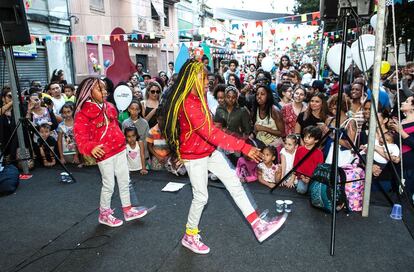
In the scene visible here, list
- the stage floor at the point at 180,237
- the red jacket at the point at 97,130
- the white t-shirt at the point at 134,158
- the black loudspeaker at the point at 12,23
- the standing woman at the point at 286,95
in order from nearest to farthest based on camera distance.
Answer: the stage floor at the point at 180,237 < the red jacket at the point at 97,130 < the black loudspeaker at the point at 12,23 < the white t-shirt at the point at 134,158 < the standing woman at the point at 286,95

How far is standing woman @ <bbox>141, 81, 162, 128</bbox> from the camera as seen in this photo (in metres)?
5.34

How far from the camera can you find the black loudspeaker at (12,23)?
4125mm

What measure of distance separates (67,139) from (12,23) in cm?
185

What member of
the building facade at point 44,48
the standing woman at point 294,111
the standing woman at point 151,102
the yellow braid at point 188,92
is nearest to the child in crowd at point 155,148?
the standing woman at point 151,102

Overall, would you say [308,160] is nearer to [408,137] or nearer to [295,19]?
[408,137]

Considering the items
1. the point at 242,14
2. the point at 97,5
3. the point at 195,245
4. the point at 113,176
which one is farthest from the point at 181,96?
the point at 97,5

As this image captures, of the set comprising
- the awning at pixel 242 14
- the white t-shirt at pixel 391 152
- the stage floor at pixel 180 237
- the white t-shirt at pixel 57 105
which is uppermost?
the awning at pixel 242 14

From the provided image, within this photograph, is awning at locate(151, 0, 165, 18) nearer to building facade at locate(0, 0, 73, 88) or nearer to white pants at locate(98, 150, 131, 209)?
building facade at locate(0, 0, 73, 88)

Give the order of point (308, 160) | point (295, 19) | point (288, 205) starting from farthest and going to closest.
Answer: point (295, 19) → point (308, 160) → point (288, 205)

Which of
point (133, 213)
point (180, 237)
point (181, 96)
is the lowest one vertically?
point (180, 237)

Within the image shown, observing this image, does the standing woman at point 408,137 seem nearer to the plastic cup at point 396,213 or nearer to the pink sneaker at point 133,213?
the plastic cup at point 396,213

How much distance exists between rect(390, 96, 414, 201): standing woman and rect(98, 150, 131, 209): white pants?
2.76 metres

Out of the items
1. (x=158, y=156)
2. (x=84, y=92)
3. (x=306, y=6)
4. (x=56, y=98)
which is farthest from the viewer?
(x=306, y=6)

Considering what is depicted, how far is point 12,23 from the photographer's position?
4188mm
